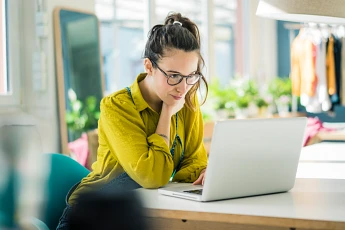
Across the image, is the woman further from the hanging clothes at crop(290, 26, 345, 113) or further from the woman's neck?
the hanging clothes at crop(290, 26, 345, 113)

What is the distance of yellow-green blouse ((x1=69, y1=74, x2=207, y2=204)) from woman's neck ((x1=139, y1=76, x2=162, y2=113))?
2 centimetres

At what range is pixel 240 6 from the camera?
8422 mm

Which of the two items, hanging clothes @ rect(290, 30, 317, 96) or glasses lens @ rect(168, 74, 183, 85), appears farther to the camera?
hanging clothes @ rect(290, 30, 317, 96)

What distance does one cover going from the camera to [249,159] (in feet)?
5.61

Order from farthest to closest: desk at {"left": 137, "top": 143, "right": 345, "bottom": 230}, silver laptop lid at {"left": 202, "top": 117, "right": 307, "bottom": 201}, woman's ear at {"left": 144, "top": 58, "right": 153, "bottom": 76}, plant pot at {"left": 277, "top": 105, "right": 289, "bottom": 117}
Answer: plant pot at {"left": 277, "top": 105, "right": 289, "bottom": 117} < woman's ear at {"left": 144, "top": 58, "right": 153, "bottom": 76} < silver laptop lid at {"left": 202, "top": 117, "right": 307, "bottom": 201} < desk at {"left": 137, "top": 143, "right": 345, "bottom": 230}

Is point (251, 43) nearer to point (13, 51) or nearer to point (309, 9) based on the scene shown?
point (13, 51)

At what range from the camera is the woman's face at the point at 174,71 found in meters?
1.97

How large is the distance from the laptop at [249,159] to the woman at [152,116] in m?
0.13

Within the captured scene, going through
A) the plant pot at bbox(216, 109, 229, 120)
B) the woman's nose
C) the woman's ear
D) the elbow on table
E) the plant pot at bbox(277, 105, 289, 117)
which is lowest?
the plant pot at bbox(277, 105, 289, 117)

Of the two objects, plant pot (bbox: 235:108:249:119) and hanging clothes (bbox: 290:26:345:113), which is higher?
hanging clothes (bbox: 290:26:345:113)

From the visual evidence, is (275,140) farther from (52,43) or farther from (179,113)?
(52,43)

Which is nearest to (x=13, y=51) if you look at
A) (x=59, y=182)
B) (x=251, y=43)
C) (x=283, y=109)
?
(x=59, y=182)

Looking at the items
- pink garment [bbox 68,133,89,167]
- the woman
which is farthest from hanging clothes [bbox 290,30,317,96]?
the woman

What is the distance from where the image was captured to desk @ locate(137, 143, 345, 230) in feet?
4.73
